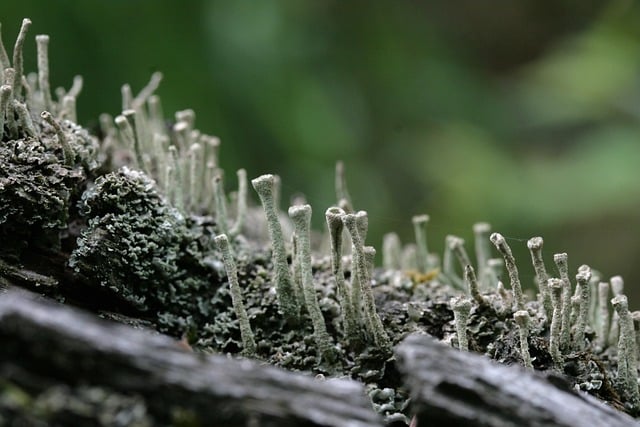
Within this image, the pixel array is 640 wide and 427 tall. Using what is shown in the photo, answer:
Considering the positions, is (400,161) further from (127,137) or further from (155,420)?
(155,420)

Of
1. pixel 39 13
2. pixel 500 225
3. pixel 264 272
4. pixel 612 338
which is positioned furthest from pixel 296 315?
pixel 500 225

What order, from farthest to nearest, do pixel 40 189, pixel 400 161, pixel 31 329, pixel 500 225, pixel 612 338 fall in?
1. pixel 400 161
2. pixel 500 225
3. pixel 612 338
4. pixel 40 189
5. pixel 31 329

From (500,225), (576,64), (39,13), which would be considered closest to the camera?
(39,13)

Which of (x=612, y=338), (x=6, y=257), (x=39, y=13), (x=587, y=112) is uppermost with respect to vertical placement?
(x=587, y=112)

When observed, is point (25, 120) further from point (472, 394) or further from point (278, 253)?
point (472, 394)

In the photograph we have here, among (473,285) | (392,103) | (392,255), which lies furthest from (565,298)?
(392,103)

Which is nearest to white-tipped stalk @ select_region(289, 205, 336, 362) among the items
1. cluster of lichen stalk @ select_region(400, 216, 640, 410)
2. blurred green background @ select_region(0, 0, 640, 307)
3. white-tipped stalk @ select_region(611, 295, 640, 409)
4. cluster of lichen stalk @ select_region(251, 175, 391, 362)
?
cluster of lichen stalk @ select_region(251, 175, 391, 362)
